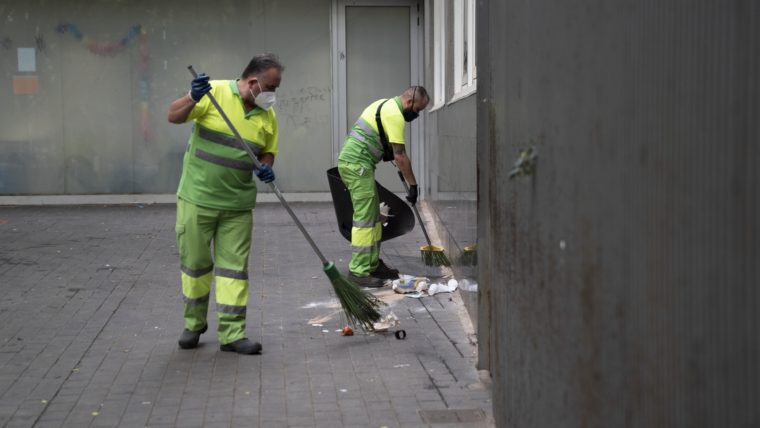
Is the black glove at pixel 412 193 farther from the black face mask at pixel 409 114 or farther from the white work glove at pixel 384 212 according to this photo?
the black face mask at pixel 409 114

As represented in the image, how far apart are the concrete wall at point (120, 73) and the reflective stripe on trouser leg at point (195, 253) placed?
34.6ft

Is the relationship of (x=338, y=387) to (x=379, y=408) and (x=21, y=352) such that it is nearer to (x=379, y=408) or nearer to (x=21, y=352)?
(x=379, y=408)

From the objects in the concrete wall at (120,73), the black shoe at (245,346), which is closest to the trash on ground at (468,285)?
the black shoe at (245,346)

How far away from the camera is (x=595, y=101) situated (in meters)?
2.92

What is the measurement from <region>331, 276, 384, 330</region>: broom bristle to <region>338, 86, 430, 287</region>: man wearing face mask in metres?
2.21

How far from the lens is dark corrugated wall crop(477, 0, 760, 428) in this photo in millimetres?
1875

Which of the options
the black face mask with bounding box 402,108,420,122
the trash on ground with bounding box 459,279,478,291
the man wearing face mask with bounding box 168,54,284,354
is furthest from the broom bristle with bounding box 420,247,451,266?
the man wearing face mask with bounding box 168,54,284,354

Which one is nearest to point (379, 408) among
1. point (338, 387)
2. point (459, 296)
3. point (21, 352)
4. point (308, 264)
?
point (338, 387)

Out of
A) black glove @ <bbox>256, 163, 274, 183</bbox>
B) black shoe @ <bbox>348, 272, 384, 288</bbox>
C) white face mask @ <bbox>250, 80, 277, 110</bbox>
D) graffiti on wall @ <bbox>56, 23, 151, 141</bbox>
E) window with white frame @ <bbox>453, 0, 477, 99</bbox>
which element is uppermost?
graffiti on wall @ <bbox>56, 23, 151, 141</bbox>

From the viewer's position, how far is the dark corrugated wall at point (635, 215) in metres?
1.88

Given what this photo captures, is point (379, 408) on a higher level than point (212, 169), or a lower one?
lower

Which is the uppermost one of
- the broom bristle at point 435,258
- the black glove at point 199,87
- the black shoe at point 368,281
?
the black glove at point 199,87

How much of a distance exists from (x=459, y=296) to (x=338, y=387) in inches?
119

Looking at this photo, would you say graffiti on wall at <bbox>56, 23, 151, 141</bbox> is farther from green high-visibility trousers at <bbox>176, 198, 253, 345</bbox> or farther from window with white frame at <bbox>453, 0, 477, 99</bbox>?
green high-visibility trousers at <bbox>176, 198, 253, 345</bbox>
